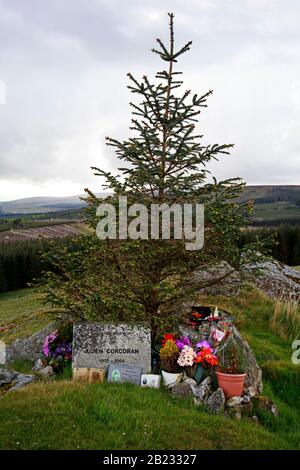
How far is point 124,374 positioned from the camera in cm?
898

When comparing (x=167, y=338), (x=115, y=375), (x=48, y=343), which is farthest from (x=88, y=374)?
(x=48, y=343)

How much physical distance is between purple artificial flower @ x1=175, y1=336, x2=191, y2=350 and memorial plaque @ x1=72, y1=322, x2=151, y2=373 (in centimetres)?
69

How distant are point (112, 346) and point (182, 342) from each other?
5.46ft

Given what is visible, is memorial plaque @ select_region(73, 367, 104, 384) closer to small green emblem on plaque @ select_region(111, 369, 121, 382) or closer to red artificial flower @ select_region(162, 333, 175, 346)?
small green emblem on plaque @ select_region(111, 369, 121, 382)

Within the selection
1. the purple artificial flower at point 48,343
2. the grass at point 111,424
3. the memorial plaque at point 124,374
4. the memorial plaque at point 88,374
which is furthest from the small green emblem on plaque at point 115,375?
the purple artificial flower at point 48,343

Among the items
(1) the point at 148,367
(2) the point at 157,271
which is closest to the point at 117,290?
(2) the point at 157,271

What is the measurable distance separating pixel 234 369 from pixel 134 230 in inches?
152

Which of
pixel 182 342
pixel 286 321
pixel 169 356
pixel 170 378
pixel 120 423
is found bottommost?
pixel 286 321

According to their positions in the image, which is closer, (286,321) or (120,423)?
(120,423)

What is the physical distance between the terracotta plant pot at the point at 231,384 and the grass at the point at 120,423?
2.23 ft

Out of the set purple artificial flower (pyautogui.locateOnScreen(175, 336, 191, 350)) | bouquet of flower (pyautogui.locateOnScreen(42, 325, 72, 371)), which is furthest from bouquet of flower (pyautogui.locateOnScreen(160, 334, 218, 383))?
bouquet of flower (pyautogui.locateOnScreen(42, 325, 72, 371))

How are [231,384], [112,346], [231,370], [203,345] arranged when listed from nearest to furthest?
[231,384], [231,370], [203,345], [112,346]

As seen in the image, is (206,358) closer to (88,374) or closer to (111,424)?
(88,374)

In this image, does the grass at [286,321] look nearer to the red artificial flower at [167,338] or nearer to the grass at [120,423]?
the grass at [120,423]
